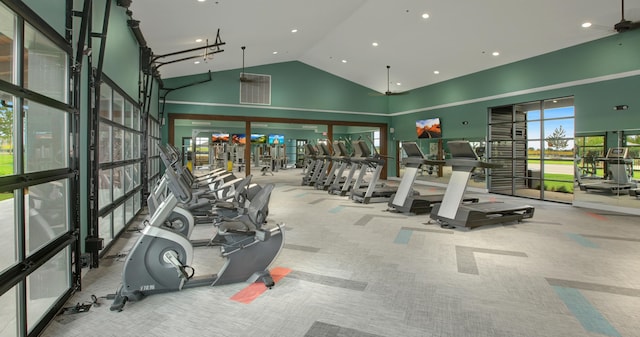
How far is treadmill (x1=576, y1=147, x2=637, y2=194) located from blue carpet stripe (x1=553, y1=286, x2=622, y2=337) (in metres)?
5.50

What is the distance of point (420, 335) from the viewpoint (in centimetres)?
219

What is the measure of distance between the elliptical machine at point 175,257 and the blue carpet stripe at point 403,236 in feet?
6.80

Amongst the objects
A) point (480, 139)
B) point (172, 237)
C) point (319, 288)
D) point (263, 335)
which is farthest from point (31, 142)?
point (480, 139)

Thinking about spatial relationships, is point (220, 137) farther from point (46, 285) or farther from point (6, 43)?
point (6, 43)

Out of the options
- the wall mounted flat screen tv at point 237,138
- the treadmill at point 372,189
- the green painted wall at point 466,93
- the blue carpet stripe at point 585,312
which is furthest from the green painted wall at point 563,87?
the wall mounted flat screen tv at point 237,138

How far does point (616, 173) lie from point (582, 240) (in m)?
3.39

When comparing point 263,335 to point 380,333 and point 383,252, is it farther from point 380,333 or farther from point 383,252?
point 383,252

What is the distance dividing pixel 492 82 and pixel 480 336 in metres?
9.34

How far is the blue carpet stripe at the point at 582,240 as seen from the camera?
14.3 feet

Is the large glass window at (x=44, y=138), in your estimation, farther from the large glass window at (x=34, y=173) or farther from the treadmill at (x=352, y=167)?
the treadmill at (x=352, y=167)

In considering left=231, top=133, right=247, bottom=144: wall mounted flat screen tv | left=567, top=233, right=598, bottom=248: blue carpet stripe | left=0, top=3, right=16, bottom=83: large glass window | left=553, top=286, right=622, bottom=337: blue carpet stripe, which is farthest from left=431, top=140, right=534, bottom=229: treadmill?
left=231, top=133, right=247, bottom=144: wall mounted flat screen tv

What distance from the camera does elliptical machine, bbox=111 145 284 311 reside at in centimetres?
254

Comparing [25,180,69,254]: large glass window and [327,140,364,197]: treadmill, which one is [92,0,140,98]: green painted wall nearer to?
[25,180,69,254]: large glass window

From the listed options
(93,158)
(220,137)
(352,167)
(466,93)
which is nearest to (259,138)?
(220,137)
